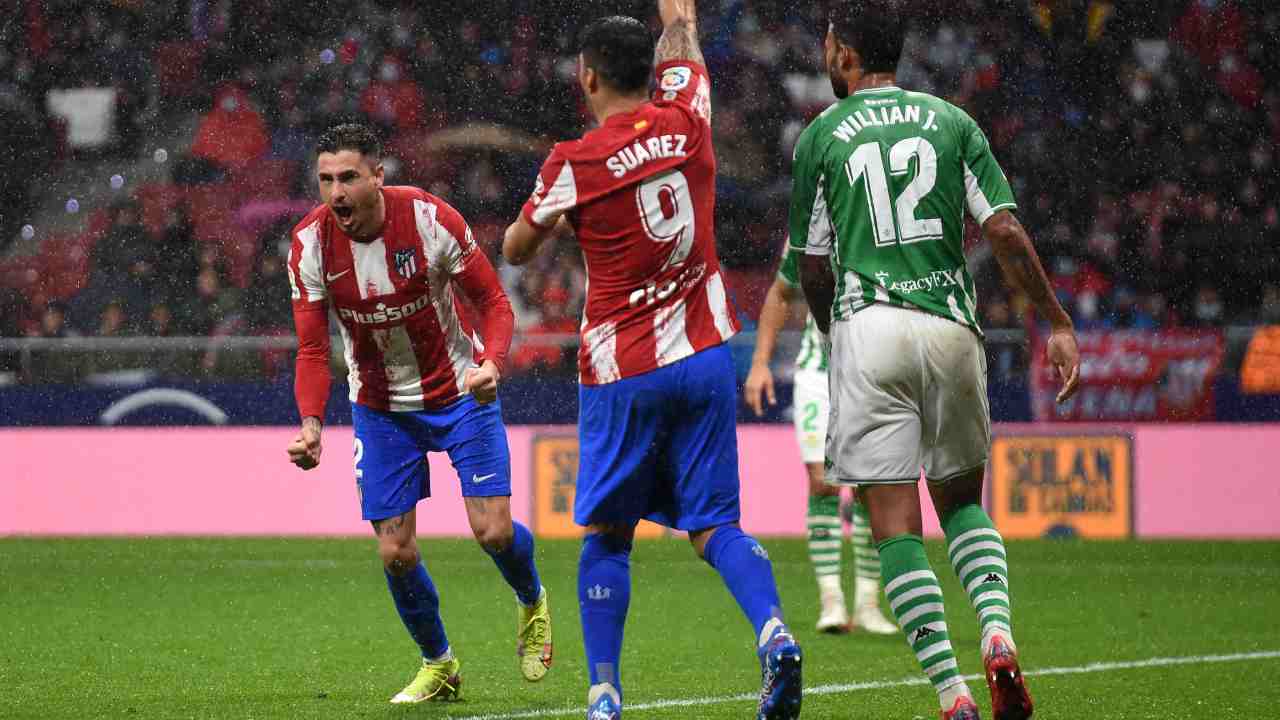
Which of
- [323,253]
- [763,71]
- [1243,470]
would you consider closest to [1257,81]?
[763,71]

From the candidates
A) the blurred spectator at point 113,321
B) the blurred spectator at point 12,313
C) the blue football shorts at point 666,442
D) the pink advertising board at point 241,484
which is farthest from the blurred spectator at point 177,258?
the blue football shorts at point 666,442

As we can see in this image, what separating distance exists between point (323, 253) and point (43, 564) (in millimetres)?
6421

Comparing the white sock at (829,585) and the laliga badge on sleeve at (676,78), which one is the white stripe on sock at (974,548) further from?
the white sock at (829,585)

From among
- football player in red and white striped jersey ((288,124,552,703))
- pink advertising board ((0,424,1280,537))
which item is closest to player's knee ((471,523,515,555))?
football player in red and white striped jersey ((288,124,552,703))

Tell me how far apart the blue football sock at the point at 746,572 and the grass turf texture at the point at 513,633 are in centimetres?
116

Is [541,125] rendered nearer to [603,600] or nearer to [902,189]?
[902,189]

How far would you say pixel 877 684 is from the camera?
6.33m

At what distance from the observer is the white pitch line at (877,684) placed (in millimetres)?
5656

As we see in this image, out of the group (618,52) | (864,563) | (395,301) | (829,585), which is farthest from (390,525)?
(864,563)

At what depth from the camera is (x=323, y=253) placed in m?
5.96

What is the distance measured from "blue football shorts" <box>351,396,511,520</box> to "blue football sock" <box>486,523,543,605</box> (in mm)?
192

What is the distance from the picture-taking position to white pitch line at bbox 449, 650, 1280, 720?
18.6ft

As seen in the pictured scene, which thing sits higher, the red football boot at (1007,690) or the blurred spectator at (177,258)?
the blurred spectator at (177,258)

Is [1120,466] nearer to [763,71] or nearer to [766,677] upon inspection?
[763,71]
